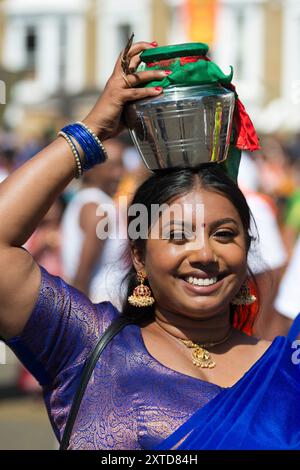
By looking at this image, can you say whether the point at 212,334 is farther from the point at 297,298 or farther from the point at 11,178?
the point at 297,298

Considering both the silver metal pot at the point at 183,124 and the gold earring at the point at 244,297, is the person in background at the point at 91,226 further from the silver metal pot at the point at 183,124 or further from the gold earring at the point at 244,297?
the silver metal pot at the point at 183,124

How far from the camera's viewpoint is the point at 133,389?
92.0 inches

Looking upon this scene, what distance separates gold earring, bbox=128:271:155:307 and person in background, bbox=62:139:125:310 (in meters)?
2.93

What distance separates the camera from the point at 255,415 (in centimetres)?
229

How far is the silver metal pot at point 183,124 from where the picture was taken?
240 centimetres

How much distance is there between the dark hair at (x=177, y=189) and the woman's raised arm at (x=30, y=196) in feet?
0.70

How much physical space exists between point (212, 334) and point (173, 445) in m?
0.39

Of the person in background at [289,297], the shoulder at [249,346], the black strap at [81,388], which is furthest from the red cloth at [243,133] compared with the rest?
the person in background at [289,297]

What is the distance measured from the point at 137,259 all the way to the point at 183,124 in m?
0.40

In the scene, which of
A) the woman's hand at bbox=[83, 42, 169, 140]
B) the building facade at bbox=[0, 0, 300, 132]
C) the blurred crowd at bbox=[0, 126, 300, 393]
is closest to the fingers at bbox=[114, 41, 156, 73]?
the woman's hand at bbox=[83, 42, 169, 140]

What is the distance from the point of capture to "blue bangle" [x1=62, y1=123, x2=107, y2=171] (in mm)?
2414

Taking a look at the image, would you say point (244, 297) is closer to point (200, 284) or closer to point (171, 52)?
point (200, 284)

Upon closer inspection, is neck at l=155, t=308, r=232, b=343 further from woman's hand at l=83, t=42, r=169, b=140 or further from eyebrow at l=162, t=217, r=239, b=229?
woman's hand at l=83, t=42, r=169, b=140

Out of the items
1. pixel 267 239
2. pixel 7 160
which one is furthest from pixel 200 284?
pixel 7 160
